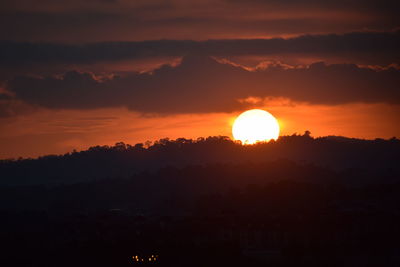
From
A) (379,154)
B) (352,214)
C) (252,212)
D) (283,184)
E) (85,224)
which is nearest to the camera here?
(352,214)

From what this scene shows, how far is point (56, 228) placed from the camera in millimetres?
105500

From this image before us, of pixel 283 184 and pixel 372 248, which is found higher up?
pixel 283 184

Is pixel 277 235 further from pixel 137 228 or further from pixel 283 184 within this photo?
pixel 283 184

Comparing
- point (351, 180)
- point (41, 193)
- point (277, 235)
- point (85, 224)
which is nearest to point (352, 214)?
point (277, 235)

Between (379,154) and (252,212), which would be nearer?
(252,212)

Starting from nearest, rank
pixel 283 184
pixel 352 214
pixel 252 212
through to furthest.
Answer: pixel 352 214, pixel 252 212, pixel 283 184

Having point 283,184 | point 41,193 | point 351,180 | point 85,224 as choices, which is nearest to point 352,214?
point 85,224

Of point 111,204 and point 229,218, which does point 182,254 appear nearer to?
point 229,218

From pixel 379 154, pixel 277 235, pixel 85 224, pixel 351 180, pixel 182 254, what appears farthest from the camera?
pixel 379 154

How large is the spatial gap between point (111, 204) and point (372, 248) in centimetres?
8513

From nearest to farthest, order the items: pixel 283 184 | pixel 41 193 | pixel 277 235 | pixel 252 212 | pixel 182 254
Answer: pixel 182 254, pixel 277 235, pixel 252 212, pixel 283 184, pixel 41 193

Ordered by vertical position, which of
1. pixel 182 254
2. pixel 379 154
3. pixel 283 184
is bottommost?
pixel 182 254

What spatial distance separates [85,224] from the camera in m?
105

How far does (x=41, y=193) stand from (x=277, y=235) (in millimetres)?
101991
